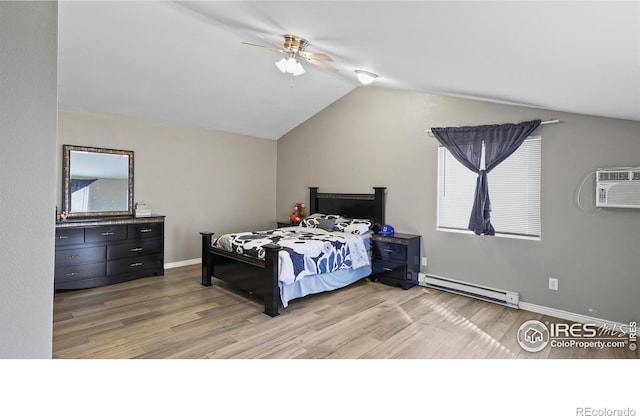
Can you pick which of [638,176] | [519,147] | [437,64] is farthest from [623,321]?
[437,64]

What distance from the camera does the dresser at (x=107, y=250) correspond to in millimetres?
3879

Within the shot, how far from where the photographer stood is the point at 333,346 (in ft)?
8.83

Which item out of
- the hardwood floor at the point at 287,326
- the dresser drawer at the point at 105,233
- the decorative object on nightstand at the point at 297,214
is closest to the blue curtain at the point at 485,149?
the hardwood floor at the point at 287,326

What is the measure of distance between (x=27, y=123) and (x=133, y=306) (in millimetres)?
3262

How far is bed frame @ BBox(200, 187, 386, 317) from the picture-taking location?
11.1 ft

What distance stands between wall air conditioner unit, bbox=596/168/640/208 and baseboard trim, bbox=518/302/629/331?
111 centimetres

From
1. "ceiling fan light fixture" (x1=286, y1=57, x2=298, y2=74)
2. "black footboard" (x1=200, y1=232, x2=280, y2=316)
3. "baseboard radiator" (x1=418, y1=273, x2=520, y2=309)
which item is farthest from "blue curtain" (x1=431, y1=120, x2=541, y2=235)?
"black footboard" (x1=200, y1=232, x2=280, y2=316)

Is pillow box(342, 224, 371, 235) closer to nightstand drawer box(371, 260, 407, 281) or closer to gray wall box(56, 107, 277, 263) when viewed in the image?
nightstand drawer box(371, 260, 407, 281)

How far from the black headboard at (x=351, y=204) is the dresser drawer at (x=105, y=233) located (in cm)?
290

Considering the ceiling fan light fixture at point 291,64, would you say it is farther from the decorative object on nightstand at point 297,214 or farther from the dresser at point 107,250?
the decorative object on nightstand at point 297,214
